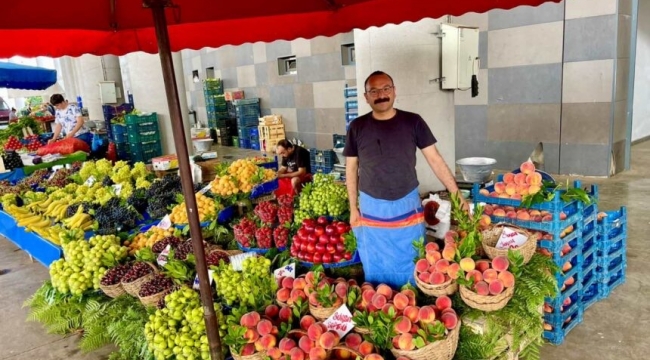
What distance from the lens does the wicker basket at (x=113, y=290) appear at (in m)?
3.48

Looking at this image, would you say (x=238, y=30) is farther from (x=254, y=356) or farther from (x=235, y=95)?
(x=235, y=95)

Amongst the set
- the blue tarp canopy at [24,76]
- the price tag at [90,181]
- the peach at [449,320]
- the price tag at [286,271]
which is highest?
the blue tarp canopy at [24,76]

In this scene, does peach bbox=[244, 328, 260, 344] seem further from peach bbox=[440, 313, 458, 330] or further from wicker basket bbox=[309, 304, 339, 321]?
peach bbox=[440, 313, 458, 330]

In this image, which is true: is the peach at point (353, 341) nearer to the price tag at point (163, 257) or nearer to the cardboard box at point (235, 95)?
the price tag at point (163, 257)

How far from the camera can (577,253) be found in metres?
3.33

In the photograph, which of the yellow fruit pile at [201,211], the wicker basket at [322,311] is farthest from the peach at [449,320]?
the yellow fruit pile at [201,211]

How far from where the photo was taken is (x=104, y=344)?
360 cm

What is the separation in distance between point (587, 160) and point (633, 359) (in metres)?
5.32

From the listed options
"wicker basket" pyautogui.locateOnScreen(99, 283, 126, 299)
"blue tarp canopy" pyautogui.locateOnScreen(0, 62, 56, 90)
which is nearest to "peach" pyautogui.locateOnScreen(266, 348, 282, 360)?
"wicker basket" pyautogui.locateOnScreen(99, 283, 126, 299)

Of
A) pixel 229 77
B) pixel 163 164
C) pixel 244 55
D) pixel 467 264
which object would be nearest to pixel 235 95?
pixel 229 77

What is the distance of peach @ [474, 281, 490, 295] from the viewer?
7.68 ft

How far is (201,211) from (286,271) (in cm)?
160

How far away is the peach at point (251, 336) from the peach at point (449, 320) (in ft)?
3.14

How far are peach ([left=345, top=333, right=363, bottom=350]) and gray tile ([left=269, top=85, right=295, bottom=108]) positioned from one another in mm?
10236
